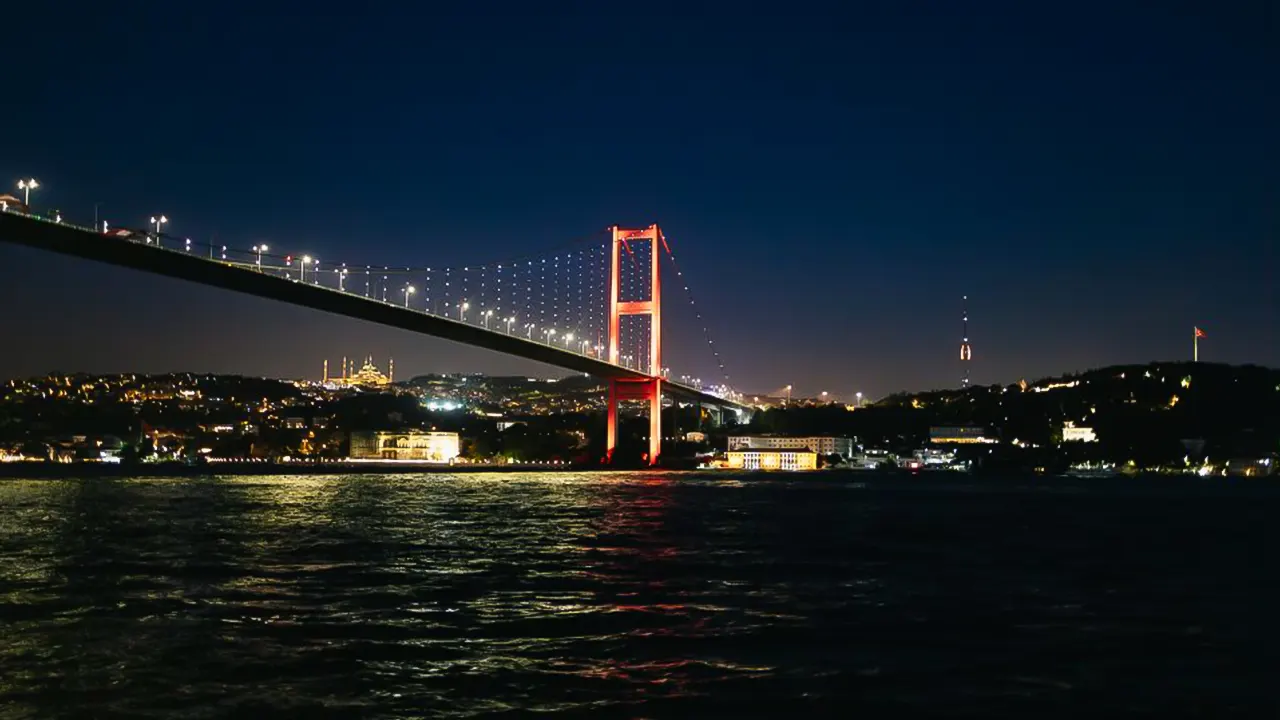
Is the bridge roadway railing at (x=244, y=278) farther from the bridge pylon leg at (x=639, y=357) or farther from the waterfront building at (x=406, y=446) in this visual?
the waterfront building at (x=406, y=446)

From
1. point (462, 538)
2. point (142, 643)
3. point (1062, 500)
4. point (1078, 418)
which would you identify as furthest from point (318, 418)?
point (142, 643)

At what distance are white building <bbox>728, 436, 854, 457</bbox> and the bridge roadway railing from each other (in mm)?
65693

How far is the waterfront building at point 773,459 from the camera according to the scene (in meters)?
114

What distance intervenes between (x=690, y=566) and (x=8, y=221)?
24563mm

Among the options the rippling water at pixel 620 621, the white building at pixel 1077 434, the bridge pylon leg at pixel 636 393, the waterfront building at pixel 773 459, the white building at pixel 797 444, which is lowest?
the rippling water at pixel 620 621

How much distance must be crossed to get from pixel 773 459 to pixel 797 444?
1134cm

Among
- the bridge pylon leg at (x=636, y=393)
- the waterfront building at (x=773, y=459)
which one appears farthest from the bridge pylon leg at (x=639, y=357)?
the waterfront building at (x=773, y=459)

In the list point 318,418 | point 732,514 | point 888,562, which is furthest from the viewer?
point 318,418

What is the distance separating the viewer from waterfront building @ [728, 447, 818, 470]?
373ft

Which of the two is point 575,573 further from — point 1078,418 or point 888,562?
point 1078,418

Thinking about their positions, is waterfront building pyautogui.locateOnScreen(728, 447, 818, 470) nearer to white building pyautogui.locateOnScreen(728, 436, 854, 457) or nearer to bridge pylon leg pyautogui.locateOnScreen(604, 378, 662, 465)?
white building pyautogui.locateOnScreen(728, 436, 854, 457)

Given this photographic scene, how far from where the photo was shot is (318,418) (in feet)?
437

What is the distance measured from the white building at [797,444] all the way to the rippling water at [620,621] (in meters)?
99.2

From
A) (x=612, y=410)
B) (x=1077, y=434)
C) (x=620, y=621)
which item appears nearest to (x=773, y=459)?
(x=1077, y=434)
